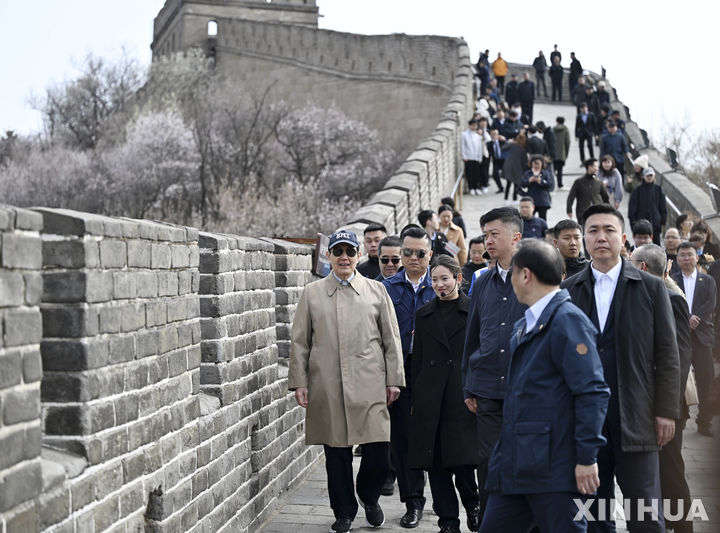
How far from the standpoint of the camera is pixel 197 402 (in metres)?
5.31

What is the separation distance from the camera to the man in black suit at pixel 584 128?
25531 millimetres

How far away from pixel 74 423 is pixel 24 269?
2.51ft

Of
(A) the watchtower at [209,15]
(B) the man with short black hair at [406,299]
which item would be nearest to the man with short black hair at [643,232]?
(B) the man with short black hair at [406,299]

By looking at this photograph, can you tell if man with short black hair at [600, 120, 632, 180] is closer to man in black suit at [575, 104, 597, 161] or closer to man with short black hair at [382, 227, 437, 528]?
man in black suit at [575, 104, 597, 161]

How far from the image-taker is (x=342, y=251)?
258 inches

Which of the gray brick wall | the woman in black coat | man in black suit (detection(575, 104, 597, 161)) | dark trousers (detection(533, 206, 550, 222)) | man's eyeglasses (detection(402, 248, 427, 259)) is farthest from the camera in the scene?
man in black suit (detection(575, 104, 597, 161))

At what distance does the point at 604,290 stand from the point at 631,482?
871 millimetres

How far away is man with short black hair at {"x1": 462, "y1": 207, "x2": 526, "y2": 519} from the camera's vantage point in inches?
214

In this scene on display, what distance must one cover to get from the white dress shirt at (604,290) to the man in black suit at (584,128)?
20730 mm

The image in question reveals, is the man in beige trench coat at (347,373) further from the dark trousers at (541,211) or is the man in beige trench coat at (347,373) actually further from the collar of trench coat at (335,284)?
the dark trousers at (541,211)

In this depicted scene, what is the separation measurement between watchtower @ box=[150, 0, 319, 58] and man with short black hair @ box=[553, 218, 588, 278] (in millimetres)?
49580

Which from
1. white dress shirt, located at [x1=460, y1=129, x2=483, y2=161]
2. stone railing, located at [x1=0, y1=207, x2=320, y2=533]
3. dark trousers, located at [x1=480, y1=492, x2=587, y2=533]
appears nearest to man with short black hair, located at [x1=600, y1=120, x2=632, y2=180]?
white dress shirt, located at [x1=460, y1=129, x2=483, y2=161]

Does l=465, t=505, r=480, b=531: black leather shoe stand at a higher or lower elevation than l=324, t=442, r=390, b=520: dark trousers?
lower

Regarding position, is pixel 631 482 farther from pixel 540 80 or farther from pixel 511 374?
pixel 540 80
